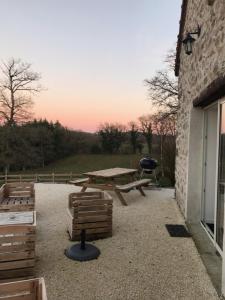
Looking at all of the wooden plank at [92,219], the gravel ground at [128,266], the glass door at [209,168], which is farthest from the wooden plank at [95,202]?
the glass door at [209,168]

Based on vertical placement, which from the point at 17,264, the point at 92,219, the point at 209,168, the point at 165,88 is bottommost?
the point at 17,264

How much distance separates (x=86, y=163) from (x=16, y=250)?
20.9 meters

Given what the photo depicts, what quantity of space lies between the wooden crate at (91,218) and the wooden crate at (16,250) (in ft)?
4.38

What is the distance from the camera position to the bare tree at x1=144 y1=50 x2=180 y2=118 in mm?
18312

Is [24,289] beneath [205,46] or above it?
beneath

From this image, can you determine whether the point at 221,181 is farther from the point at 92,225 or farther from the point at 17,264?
the point at 17,264

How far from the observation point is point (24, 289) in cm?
233

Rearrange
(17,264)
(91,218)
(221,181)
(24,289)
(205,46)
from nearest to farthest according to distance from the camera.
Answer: (24,289), (17,264), (221,181), (205,46), (91,218)

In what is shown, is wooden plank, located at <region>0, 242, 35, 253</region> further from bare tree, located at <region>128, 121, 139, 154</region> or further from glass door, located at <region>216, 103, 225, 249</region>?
bare tree, located at <region>128, 121, 139, 154</region>

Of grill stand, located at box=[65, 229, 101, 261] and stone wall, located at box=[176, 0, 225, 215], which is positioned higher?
stone wall, located at box=[176, 0, 225, 215]

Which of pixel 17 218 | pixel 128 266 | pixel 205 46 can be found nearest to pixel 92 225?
pixel 128 266

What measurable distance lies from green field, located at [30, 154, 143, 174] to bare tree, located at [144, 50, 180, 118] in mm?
5218

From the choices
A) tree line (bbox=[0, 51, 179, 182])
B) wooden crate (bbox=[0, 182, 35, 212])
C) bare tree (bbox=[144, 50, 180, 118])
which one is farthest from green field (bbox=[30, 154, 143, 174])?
wooden crate (bbox=[0, 182, 35, 212])

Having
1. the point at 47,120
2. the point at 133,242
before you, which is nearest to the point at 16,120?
the point at 47,120
